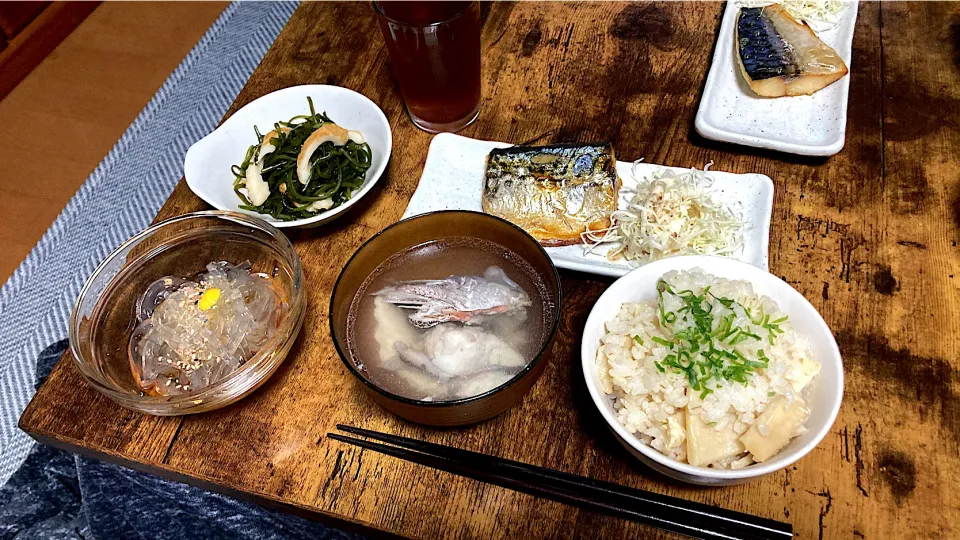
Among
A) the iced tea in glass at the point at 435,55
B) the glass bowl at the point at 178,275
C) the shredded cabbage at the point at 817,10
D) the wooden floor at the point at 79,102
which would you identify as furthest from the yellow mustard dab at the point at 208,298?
the shredded cabbage at the point at 817,10

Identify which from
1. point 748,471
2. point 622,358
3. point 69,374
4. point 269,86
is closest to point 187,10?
point 269,86

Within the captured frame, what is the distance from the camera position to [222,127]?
197cm

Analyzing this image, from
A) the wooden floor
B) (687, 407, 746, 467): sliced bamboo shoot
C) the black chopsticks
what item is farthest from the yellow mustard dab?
the wooden floor

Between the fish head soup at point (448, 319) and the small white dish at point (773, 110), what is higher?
the fish head soup at point (448, 319)

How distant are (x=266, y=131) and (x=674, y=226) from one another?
1265 mm

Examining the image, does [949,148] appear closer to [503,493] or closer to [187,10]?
[503,493]

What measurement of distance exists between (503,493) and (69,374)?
111 centimetres

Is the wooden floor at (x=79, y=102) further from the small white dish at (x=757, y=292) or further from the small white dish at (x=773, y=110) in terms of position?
the small white dish at (x=773, y=110)

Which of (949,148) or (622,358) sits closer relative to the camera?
(622,358)

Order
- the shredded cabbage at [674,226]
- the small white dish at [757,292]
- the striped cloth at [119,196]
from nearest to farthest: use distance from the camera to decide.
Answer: the small white dish at [757,292], the shredded cabbage at [674,226], the striped cloth at [119,196]

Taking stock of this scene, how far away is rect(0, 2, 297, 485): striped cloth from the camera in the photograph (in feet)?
7.72

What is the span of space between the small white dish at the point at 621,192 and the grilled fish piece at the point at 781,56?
45 cm

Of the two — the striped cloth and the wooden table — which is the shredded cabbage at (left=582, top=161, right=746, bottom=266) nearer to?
the wooden table

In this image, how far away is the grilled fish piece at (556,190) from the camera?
175 centimetres
